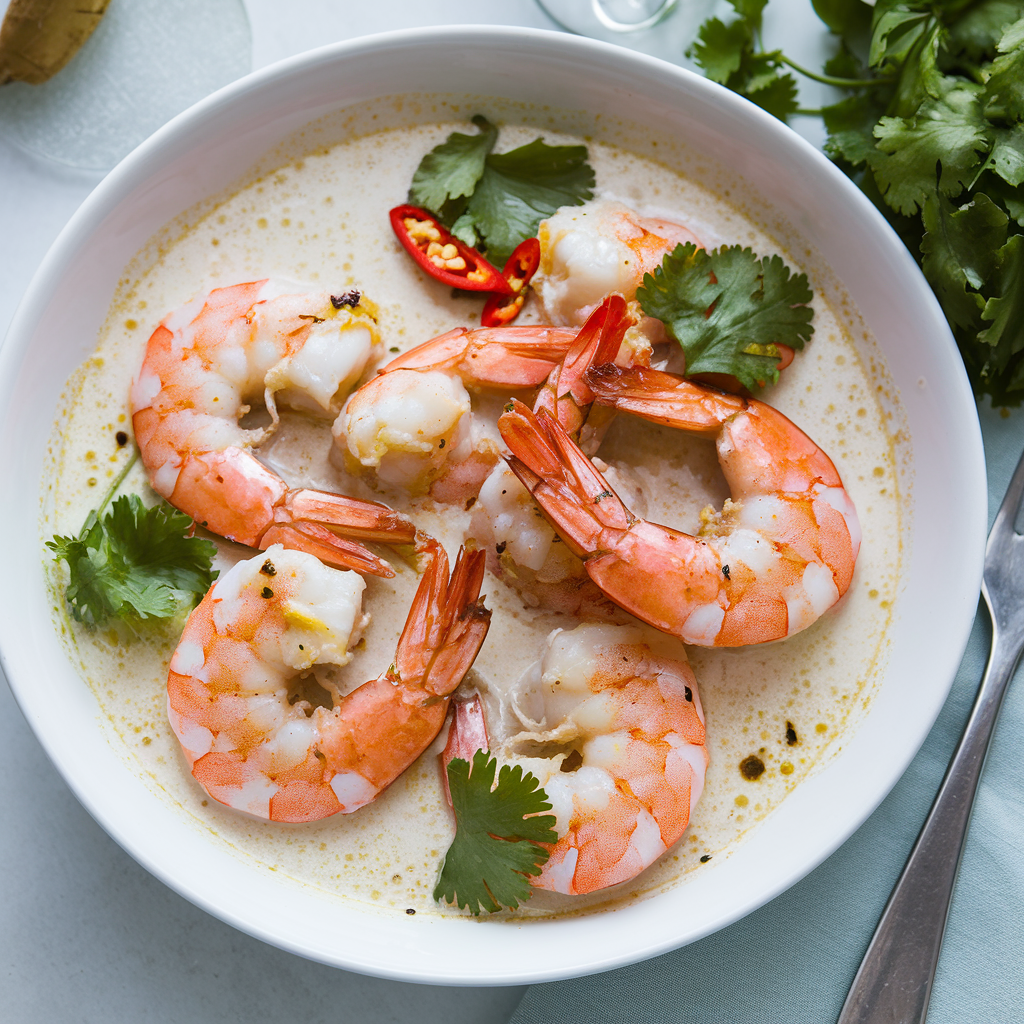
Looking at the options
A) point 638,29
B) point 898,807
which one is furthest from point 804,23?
point 898,807

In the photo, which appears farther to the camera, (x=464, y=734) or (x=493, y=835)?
(x=464, y=734)

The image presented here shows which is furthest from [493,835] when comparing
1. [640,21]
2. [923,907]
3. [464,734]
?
[640,21]

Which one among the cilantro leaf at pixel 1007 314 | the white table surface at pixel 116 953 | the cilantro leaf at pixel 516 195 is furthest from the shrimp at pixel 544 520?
the white table surface at pixel 116 953

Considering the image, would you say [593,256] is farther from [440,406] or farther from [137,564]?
[137,564]

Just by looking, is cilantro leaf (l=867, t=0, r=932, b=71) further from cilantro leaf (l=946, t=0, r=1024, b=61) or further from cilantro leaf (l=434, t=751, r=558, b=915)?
cilantro leaf (l=434, t=751, r=558, b=915)

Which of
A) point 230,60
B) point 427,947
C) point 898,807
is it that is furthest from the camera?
point 230,60

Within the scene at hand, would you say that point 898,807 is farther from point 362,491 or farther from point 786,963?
point 362,491

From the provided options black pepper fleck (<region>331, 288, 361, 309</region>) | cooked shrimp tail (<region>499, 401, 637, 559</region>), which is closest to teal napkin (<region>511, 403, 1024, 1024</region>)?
cooked shrimp tail (<region>499, 401, 637, 559</region>)
